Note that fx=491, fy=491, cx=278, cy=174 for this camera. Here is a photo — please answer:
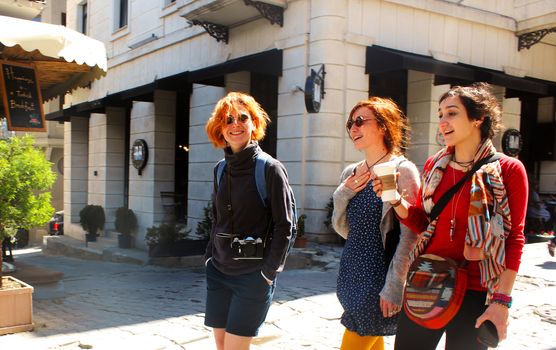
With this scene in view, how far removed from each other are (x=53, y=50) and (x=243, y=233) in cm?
443

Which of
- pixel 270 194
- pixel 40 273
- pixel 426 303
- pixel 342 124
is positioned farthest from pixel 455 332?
pixel 342 124

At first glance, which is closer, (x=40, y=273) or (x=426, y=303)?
(x=426, y=303)

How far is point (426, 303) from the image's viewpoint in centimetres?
241

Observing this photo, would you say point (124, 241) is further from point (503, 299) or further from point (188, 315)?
point (503, 299)

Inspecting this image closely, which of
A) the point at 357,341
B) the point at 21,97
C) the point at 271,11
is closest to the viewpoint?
the point at 357,341

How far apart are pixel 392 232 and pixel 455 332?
583 mm

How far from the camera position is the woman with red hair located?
9.23 ft

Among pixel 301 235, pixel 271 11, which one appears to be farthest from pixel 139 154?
pixel 301 235

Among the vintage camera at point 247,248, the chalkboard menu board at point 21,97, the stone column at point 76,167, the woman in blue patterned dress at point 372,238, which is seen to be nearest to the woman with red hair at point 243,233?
the vintage camera at point 247,248

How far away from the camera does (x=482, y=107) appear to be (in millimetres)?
2469

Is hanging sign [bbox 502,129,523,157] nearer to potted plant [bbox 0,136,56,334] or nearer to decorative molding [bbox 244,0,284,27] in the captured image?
decorative molding [bbox 244,0,284,27]

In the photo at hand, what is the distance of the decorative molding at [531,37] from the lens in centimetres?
1197

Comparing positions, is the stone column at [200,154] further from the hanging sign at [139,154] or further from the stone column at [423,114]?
the stone column at [423,114]

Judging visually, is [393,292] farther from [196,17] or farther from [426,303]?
[196,17]
